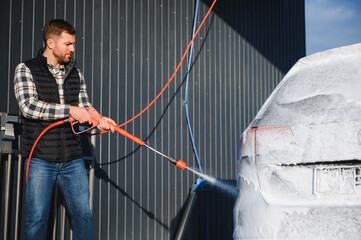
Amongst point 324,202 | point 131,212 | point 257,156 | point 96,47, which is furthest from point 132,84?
point 324,202

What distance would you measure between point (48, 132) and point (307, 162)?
1.95 m

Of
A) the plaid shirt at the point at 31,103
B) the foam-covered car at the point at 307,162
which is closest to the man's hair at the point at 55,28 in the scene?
the plaid shirt at the point at 31,103

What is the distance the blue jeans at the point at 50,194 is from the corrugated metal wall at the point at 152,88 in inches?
25.2

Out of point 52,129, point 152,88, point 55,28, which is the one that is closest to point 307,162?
point 52,129

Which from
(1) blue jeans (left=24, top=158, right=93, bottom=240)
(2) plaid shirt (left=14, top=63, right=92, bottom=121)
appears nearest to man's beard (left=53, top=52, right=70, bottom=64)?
(2) plaid shirt (left=14, top=63, right=92, bottom=121)

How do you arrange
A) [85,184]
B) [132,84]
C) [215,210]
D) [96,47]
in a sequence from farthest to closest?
[215,210], [132,84], [96,47], [85,184]

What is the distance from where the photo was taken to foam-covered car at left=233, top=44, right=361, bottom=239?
7.22 feet

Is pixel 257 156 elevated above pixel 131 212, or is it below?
above

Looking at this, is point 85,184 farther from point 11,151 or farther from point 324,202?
point 324,202

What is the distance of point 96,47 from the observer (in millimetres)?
4480

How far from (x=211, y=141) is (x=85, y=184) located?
2.63 metres

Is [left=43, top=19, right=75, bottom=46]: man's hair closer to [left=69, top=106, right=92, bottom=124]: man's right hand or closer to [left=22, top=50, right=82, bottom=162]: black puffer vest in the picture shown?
[left=22, top=50, right=82, bottom=162]: black puffer vest

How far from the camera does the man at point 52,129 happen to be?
318cm

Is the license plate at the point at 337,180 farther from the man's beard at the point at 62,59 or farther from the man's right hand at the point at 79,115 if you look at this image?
the man's beard at the point at 62,59
